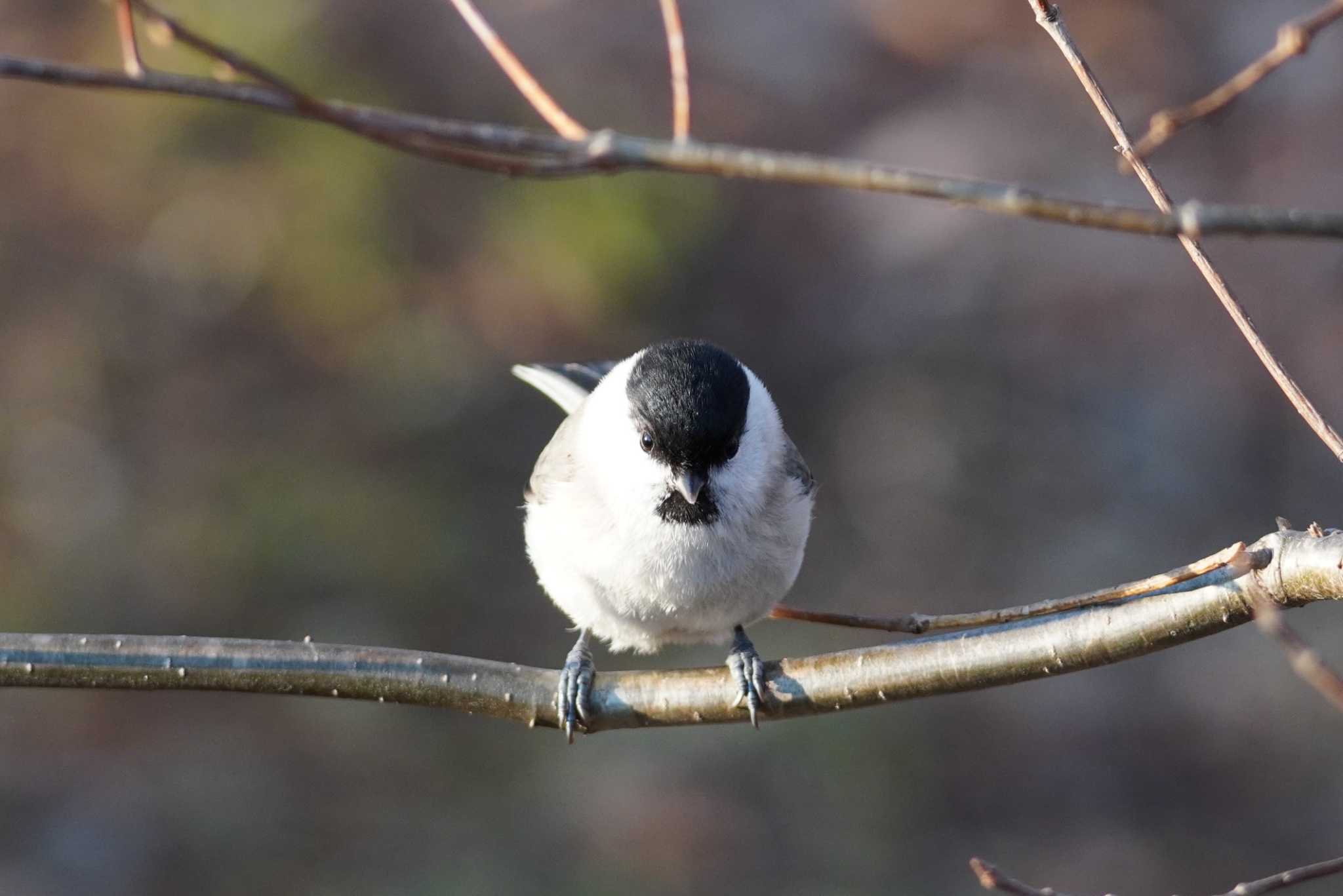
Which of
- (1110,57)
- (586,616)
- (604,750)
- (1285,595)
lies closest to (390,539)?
(604,750)

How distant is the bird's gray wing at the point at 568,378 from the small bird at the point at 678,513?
24.1 inches

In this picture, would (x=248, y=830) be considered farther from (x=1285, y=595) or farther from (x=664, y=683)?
(x=1285, y=595)

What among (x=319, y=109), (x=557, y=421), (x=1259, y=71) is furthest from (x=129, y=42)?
(x=557, y=421)

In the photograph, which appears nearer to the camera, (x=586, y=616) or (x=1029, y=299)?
(x=586, y=616)

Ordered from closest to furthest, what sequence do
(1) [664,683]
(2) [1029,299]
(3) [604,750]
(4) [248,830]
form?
(1) [664,683] < (4) [248,830] < (3) [604,750] < (2) [1029,299]

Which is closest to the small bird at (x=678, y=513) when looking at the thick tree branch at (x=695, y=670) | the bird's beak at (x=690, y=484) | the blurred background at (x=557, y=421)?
the bird's beak at (x=690, y=484)

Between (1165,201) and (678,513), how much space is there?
125cm

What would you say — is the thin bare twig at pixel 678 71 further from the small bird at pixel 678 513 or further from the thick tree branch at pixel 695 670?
the small bird at pixel 678 513

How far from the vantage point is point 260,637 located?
487 centimetres

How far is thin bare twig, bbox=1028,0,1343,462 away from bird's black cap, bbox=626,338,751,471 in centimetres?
106

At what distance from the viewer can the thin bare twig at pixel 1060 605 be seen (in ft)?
5.61

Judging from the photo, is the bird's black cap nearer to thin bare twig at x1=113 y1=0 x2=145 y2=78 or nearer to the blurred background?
thin bare twig at x1=113 y1=0 x2=145 y2=78

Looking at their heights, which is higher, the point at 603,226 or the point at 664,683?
the point at 603,226

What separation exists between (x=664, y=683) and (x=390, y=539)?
310 centimetres
